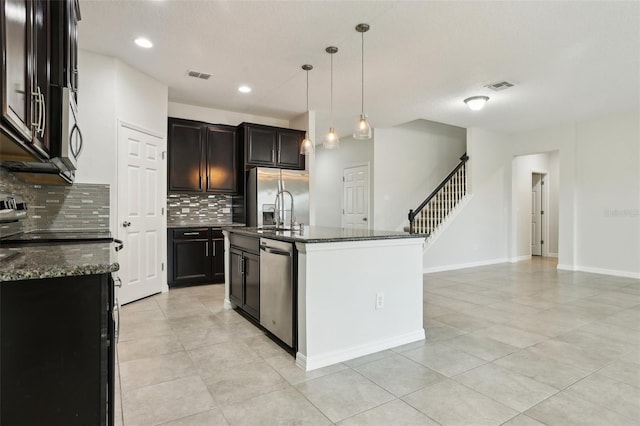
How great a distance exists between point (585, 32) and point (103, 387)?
4500mm

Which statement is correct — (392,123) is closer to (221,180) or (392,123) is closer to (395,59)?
(395,59)

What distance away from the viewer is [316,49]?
3.71 metres

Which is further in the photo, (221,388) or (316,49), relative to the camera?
(316,49)

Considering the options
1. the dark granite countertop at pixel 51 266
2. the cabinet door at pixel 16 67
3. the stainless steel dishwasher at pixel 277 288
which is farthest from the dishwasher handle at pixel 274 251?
the cabinet door at pixel 16 67

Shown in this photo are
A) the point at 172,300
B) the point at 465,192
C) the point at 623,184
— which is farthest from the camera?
the point at 465,192

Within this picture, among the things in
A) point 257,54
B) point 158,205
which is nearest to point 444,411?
point 257,54

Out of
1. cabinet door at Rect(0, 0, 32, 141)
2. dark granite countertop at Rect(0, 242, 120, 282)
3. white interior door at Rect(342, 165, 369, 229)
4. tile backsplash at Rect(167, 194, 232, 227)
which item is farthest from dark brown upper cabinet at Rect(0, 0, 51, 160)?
white interior door at Rect(342, 165, 369, 229)

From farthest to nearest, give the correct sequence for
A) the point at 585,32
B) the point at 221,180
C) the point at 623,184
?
the point at 623,184
the point at 221,180
the point at 585,32

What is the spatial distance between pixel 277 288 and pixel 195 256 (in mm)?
2758

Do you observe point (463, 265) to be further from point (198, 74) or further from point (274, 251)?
point (198, 74)

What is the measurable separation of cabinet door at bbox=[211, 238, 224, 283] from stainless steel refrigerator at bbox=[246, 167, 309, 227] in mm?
561

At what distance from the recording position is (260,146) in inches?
226

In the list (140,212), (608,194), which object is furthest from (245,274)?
(608,194)

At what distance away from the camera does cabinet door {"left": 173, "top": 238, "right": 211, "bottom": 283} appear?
5.14m
